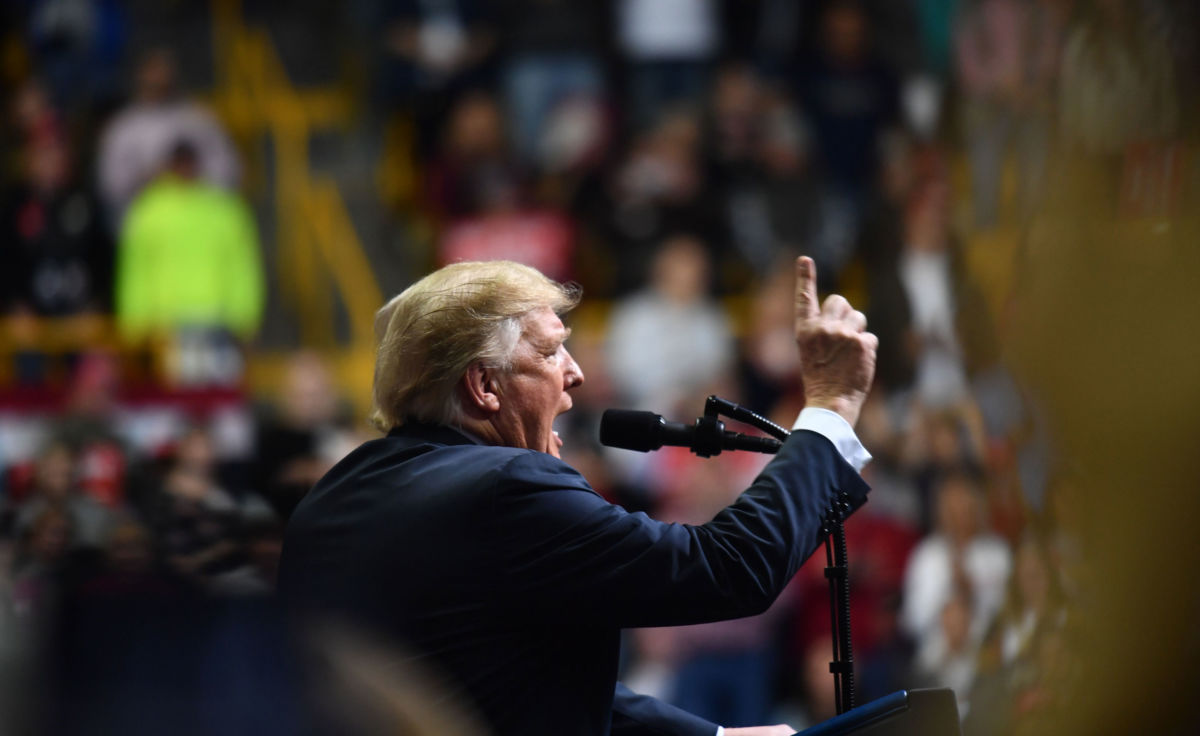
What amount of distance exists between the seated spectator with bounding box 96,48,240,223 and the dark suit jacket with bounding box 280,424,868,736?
19.3 ft

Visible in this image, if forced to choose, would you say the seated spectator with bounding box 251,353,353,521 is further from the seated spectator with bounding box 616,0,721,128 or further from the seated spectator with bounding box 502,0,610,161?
the seated spectator with bounding box 616,0,721,128

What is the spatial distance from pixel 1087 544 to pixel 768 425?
0.53m

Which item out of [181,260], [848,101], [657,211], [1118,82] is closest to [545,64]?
[657,211]

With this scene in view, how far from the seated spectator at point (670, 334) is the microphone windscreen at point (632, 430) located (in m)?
4.08

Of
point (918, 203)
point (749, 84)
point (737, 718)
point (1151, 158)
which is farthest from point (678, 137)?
point (1151, 158)

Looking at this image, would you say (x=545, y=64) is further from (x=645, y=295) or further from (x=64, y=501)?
(x=64, y=501)

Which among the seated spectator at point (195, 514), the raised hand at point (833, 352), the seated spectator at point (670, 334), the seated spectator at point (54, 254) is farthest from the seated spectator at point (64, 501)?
the raised hand at point (833, 352)

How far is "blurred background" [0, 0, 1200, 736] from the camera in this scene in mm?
2203

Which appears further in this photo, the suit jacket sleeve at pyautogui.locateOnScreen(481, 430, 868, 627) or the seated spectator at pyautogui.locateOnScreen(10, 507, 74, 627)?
the seated spectator at pyautogui.locateOnScreen(10, 507, 74, 627)

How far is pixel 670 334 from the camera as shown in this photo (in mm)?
6652

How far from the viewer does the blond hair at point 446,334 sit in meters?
2.17

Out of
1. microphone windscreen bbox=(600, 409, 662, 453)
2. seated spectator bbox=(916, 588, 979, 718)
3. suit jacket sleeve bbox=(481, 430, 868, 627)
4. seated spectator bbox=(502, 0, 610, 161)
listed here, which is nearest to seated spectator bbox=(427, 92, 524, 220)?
seated spectator bbox=(502, 0, 610, 161)

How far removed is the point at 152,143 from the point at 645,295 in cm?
271

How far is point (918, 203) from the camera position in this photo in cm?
626
